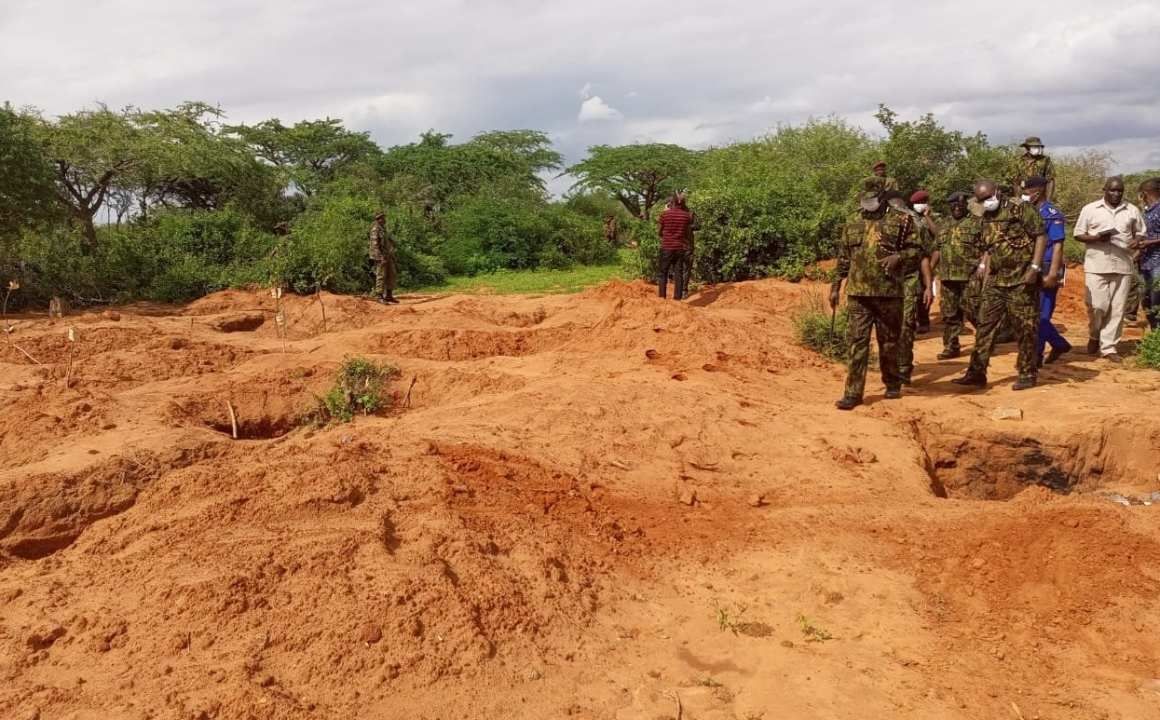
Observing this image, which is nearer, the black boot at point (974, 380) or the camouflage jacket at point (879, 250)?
the camouflage jacket at point (879, 250)

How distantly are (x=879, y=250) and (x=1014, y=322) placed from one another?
1381 mm

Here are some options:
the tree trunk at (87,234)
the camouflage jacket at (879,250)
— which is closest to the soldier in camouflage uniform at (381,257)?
the tree trunk at (87,234)

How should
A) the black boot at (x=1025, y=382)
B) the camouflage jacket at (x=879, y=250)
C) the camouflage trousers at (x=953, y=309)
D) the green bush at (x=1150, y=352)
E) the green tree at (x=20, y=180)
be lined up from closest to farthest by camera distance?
the camouflage jacket at (x=879, y=250)
the black boot at (x=1025, y=382)
the green bush at (x=1150, y=352)
the camouflage trousers at (x=953, y=309)
the green tree at (x=20, y=180)

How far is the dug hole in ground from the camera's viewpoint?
2.84 m

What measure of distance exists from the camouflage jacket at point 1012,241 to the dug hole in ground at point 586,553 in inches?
37.6

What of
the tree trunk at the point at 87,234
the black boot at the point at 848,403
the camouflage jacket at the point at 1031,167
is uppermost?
the tree trunk at the point at 87,234

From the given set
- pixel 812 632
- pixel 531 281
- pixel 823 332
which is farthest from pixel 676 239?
pixel 812 632

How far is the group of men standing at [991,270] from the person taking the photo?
589cm

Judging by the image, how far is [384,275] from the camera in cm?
1264

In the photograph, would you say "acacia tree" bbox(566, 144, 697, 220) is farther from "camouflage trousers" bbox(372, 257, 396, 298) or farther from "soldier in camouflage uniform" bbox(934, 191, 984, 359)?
"soldier in camouflage uniform" bbox(934, 191, 984, 359)

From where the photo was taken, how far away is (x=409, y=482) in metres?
4.14

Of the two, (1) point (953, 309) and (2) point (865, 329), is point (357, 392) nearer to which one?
(2) point (865, 329)

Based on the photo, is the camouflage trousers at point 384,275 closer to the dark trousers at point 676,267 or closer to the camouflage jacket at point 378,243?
the camouflage jacket at point 378,243

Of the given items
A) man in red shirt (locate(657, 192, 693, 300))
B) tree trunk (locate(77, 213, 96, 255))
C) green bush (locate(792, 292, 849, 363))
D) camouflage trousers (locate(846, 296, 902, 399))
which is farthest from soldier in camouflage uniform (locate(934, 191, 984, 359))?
tree trunk (locate(77, 213, 96, 255))
